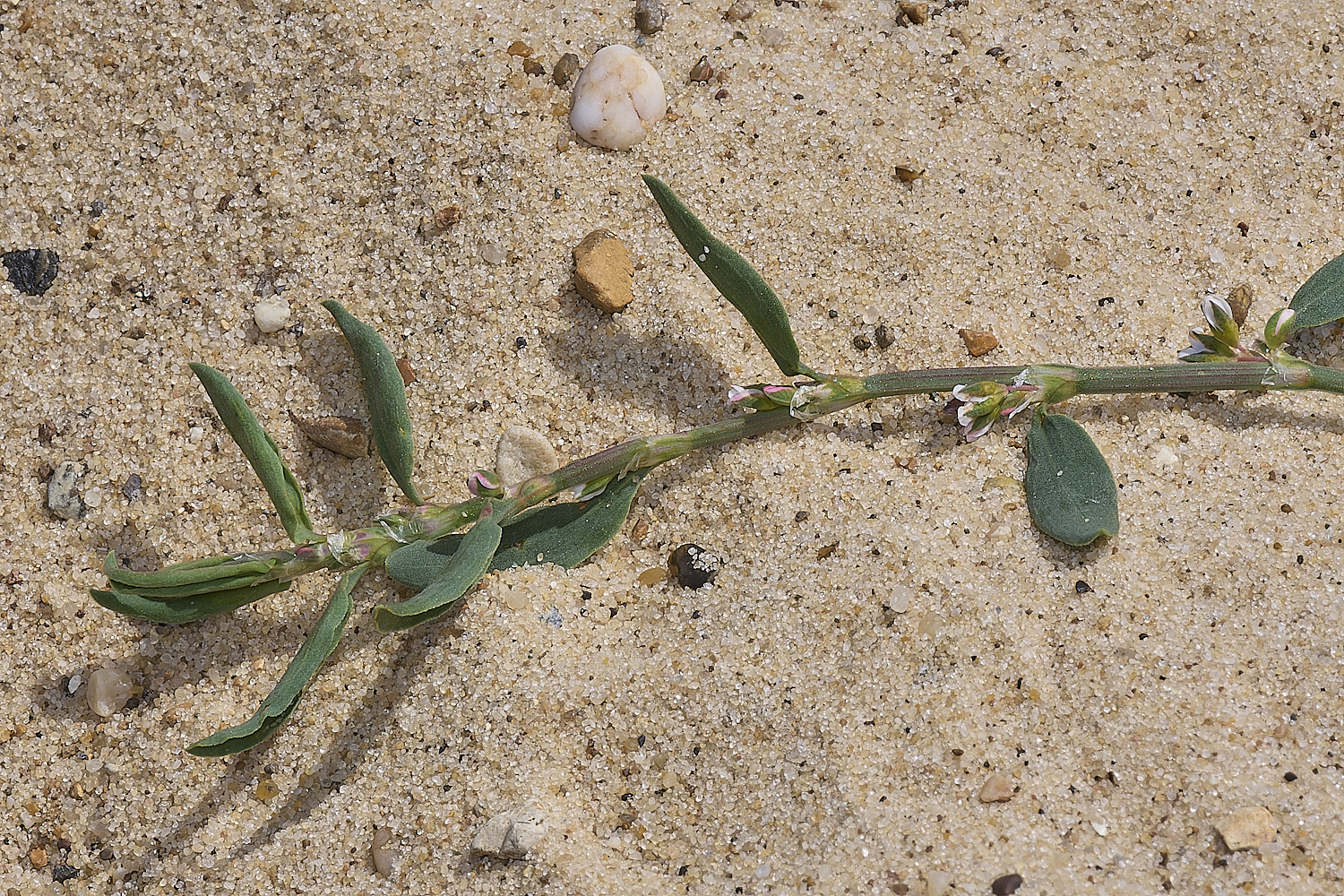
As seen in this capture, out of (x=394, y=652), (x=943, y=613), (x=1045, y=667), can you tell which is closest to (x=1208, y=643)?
(x=1045, y=667)

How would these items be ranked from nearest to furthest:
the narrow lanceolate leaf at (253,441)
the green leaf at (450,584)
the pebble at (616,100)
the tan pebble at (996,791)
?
1. the green leaf at (450,584)
2. the tan pebble at (996,791)
3. the narrow lanceolate leaf at (253,441)
4. the pebble at (616,100)

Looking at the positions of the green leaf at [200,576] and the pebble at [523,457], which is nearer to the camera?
the green leaf at [200,576]

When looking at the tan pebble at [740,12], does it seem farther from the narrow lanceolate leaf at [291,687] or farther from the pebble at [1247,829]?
the pebble at [1247,829]

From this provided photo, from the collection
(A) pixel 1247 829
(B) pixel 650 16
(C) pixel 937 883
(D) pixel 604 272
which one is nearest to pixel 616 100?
(B) pixel 650 16

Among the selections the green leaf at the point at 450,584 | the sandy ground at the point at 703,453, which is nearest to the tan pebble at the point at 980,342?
the sandy ground at the point at 703,453

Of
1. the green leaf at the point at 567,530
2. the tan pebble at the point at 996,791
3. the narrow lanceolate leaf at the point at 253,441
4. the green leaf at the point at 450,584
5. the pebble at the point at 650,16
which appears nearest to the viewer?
the green leaf at the point at 450,584

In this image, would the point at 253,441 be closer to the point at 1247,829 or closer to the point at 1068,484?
the point at 1068,484

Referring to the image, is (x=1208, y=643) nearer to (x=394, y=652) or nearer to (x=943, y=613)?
(x=943, y=613)

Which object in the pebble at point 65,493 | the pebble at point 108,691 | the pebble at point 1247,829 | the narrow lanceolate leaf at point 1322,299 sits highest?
the narrow lanceolate leaf at point 1322,299

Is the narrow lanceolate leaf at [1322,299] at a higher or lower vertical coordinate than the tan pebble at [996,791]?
higher
